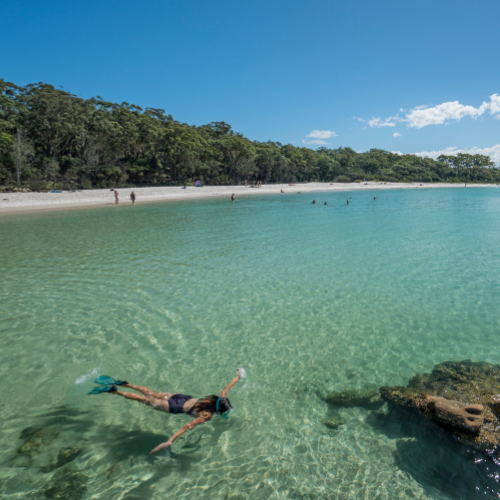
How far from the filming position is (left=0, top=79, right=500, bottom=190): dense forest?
45.6 metres

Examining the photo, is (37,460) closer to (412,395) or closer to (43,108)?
(412,395)

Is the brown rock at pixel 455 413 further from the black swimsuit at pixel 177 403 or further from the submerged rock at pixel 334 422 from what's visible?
the black swimsuit at pixel 177 403

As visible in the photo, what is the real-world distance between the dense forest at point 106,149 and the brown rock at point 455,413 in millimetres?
51639

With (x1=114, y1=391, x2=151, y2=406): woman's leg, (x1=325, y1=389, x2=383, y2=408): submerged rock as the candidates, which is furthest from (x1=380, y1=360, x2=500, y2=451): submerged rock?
(x1=114, y1=391, x2=151, y2=406): woman's leg

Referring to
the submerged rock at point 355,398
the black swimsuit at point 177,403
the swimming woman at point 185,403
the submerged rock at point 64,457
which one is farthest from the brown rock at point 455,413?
the submerged rock at point 64,457


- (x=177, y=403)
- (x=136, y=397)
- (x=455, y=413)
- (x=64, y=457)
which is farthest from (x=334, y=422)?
(x=64, y=457)

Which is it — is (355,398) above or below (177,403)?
below

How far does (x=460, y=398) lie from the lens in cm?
472

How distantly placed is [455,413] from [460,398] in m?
0.60

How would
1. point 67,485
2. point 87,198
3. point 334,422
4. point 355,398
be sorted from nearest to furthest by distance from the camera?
point 67,485
point 334,422
point 355,398
point 87,198

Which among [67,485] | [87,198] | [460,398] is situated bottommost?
[67,485]

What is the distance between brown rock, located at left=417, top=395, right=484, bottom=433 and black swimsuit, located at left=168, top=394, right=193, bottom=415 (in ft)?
11.5

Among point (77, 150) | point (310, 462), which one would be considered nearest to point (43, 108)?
point (77, 150)

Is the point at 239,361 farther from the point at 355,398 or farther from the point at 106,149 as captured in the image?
the point at 106,149
